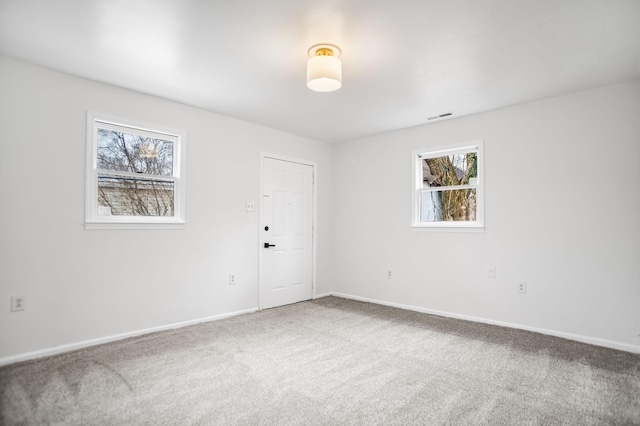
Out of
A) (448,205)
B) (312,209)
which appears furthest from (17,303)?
(448,205)

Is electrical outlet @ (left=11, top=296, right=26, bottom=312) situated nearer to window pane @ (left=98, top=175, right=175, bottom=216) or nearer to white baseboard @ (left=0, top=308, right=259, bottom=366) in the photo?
white baseboard @ (left=0, top=308, right=259, bottom=366)

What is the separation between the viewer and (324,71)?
2.50 meters

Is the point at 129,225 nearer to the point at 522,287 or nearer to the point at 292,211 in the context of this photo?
the point at 292,211

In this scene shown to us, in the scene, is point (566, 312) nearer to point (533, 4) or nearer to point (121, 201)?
point (533, 4)

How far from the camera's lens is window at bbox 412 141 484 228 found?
13.7 feet

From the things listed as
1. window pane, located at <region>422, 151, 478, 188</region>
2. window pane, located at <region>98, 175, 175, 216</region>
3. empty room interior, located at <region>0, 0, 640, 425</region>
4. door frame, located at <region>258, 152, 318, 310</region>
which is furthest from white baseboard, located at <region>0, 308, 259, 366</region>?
window pane, located at <region>422, 151, 478, 188</region>

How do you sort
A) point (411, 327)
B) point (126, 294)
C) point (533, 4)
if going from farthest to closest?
1. point (411, 327)
2. point (126, 294)
3. point (533, 4)

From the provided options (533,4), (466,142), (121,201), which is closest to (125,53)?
(121,201)

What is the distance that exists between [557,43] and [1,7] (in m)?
3.69

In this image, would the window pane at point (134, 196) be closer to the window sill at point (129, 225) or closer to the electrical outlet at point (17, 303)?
the window sill at point (129, 225)

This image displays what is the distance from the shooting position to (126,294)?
3.41 metres

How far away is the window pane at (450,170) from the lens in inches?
169

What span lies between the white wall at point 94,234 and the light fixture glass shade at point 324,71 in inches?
78.0

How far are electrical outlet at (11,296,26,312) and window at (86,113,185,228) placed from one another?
75 cm
